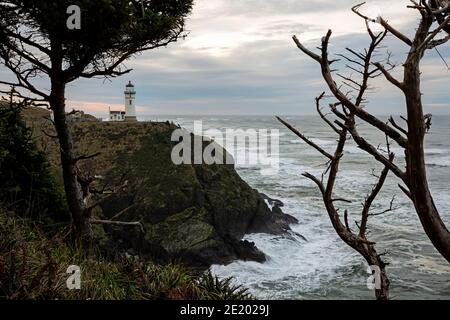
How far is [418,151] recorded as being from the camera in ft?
13.1

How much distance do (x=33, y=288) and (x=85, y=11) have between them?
4464 mm

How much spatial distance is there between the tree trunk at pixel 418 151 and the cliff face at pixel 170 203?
614 inches

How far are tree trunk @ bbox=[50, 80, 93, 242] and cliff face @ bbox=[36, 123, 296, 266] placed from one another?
9865 millimetres

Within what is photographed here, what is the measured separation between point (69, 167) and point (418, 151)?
6.87 metres

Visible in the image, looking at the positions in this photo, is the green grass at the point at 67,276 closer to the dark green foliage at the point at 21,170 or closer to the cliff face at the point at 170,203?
the dark green foliage at the point at 21,170

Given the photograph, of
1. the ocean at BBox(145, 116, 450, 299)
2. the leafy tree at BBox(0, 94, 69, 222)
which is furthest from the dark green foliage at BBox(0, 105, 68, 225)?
the ocean at BBox(145, 116, 450, 299)

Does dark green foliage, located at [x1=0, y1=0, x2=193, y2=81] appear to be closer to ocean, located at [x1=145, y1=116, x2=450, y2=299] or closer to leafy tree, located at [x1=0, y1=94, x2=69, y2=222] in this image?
leafy tree, located at [x1=0, y1=94, x2=69, y2=222]

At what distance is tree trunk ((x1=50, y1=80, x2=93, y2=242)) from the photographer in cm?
814

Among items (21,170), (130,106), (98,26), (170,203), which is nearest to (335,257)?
(170,203)

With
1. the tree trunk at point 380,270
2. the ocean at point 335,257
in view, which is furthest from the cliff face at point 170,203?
the tree trunk at point 380,270

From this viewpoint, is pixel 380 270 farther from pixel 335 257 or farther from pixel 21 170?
pixel 335 257

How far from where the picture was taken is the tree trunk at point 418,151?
378cm
